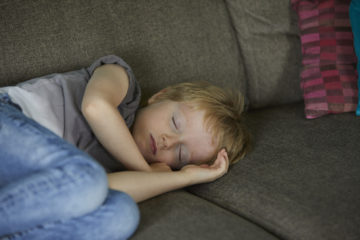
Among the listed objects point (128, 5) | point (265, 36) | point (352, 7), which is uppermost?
point (128, 5)

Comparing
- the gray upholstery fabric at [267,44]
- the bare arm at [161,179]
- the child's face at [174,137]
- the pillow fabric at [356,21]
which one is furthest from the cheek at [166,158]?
the pillow fabric at [356,21]

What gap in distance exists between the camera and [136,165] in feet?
4.18

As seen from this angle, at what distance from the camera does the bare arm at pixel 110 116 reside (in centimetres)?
117

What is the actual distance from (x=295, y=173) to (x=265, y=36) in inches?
30.1

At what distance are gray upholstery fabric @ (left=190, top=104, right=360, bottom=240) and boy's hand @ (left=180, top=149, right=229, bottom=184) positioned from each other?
3 centimetres

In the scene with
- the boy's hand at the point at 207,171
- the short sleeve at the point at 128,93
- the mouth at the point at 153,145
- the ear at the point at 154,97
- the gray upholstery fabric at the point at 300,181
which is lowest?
the gray upholstery fabric at the point at 300,181

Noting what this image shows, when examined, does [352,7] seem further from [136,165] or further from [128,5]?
[136,165]

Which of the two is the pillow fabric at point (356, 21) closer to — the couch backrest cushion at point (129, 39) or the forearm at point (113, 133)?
the couch backrest cushion at point (129, 39)

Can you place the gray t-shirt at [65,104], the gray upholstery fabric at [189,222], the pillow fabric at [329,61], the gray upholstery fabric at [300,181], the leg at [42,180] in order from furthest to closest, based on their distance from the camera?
the pillow fabric at [329,61]
the gray t-shirt at [65,104]
the gray upholstery fabric at [300,181]
the gray upholstery fabric at [189,222]
the leg at [42,180]

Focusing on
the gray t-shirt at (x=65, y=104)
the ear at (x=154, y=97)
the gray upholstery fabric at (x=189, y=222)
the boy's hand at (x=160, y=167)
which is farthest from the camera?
the ear at (x=154, y=97)

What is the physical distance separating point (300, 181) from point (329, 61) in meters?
0.66

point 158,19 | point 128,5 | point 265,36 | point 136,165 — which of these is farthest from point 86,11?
point 265,36

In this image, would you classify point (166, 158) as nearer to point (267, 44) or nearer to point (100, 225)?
point (100, 225)

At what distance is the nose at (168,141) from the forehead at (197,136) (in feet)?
0.11
